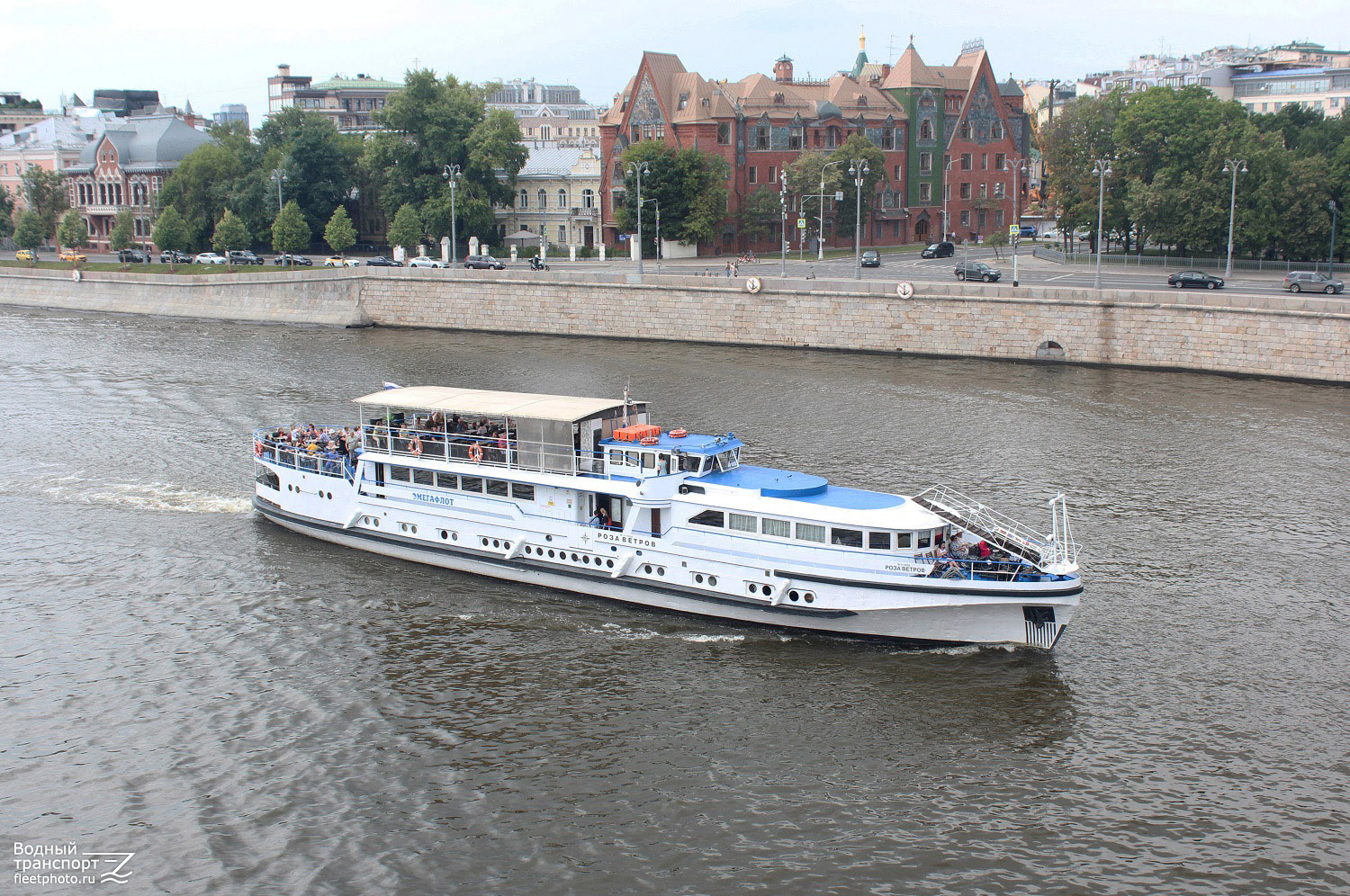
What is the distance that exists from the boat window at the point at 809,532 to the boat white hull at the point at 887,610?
3.38 ft

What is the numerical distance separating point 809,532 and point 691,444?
4.57m

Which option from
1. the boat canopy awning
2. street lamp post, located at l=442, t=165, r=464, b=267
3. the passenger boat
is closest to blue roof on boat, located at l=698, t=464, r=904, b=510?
the passenger boat

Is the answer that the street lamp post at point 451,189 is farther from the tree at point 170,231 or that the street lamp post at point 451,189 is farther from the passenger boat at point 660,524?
the passenger boat at point 660,524

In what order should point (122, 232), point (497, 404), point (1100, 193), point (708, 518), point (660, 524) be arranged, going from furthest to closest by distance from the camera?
point (122, 232) → point (1100, 193) → point (497, 404) → point (660, 524) → point (708, 518)

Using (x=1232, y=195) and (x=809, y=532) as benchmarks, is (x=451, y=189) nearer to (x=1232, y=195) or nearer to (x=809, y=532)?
(x=1232, y=195)

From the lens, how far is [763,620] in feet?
94.7

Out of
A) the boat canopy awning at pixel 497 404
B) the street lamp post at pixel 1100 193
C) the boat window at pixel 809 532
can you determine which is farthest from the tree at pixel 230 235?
the boat window at pixel 809 532

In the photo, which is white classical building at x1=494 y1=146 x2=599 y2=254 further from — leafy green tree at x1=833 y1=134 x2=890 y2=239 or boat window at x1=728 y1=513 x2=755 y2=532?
boat window at x1=728 y1=513 x2=755 y2=532

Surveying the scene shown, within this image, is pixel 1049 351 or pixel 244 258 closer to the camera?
pixel 1049 351

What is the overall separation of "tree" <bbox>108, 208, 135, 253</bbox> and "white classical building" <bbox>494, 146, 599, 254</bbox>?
3610cm

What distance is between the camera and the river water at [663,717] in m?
20.3

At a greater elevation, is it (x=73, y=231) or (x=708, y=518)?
(x=73, y=231)

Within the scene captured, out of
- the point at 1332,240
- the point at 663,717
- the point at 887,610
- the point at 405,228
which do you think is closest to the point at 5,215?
the point at 405,228

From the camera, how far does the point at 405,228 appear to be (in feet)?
321
